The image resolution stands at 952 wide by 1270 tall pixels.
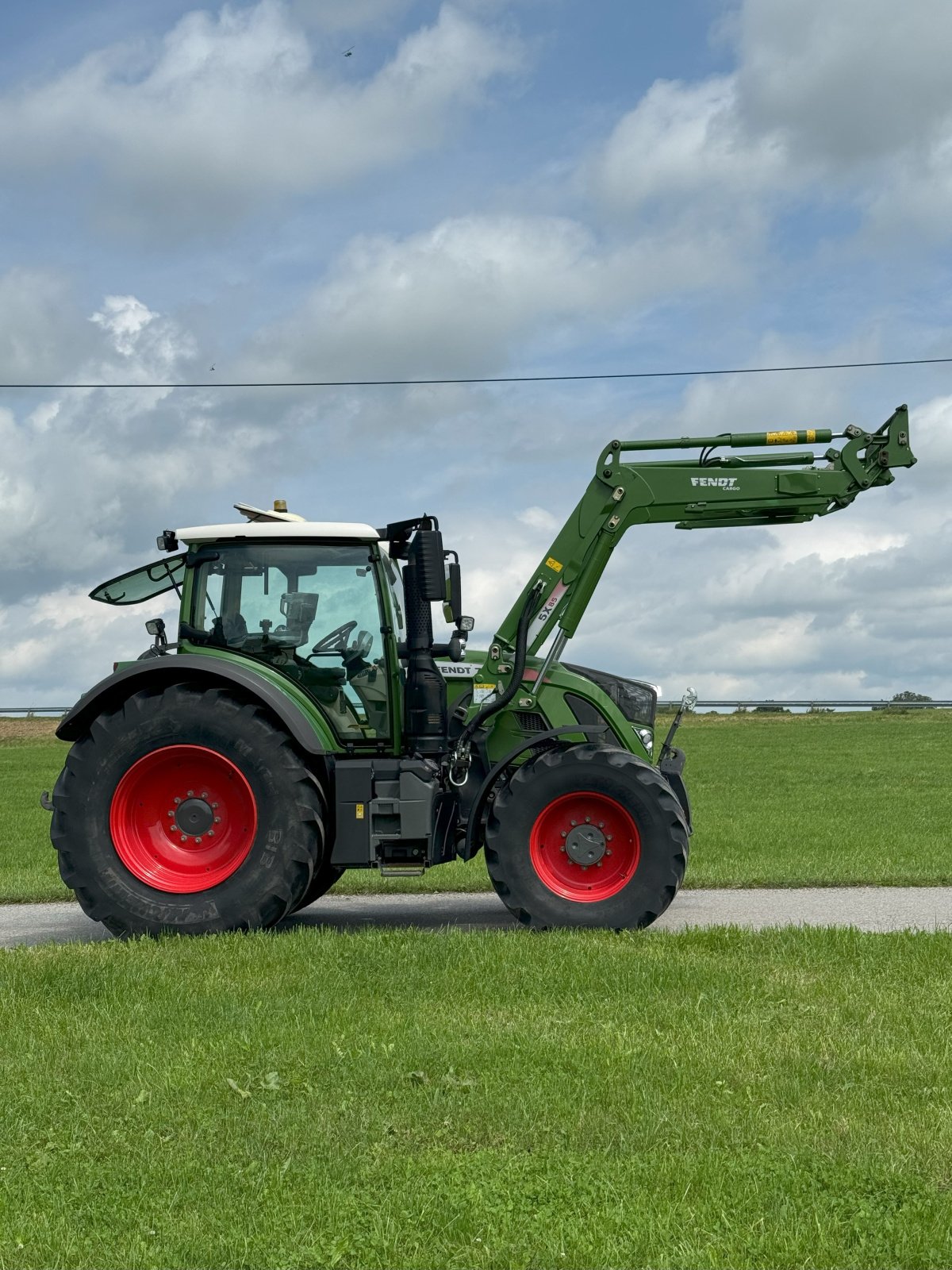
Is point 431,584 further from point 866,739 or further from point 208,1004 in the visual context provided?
point 866,739

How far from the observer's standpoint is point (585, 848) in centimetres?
980

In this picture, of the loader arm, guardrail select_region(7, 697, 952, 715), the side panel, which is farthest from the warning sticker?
guardrail select_region(7, 697, 952, 715)

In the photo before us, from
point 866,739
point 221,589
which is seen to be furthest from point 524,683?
point 866,739

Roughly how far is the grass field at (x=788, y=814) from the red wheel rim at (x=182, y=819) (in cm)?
372

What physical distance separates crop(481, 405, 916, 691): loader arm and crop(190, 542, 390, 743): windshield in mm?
1147

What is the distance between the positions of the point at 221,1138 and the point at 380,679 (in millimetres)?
4994

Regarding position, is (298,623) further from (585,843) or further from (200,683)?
(585,843)

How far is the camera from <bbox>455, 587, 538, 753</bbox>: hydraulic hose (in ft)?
33.8

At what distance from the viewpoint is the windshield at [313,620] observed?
33.4 ft

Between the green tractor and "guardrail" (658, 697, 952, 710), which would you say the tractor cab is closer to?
the green tractor

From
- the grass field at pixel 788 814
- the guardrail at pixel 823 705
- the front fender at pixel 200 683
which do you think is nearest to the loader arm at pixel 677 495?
the front fender at pixel 200 683

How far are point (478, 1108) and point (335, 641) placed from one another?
500cm

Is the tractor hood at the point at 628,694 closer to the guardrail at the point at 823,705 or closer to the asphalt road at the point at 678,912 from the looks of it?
the asphalt road at the point at 678,912

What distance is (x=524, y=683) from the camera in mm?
10703
